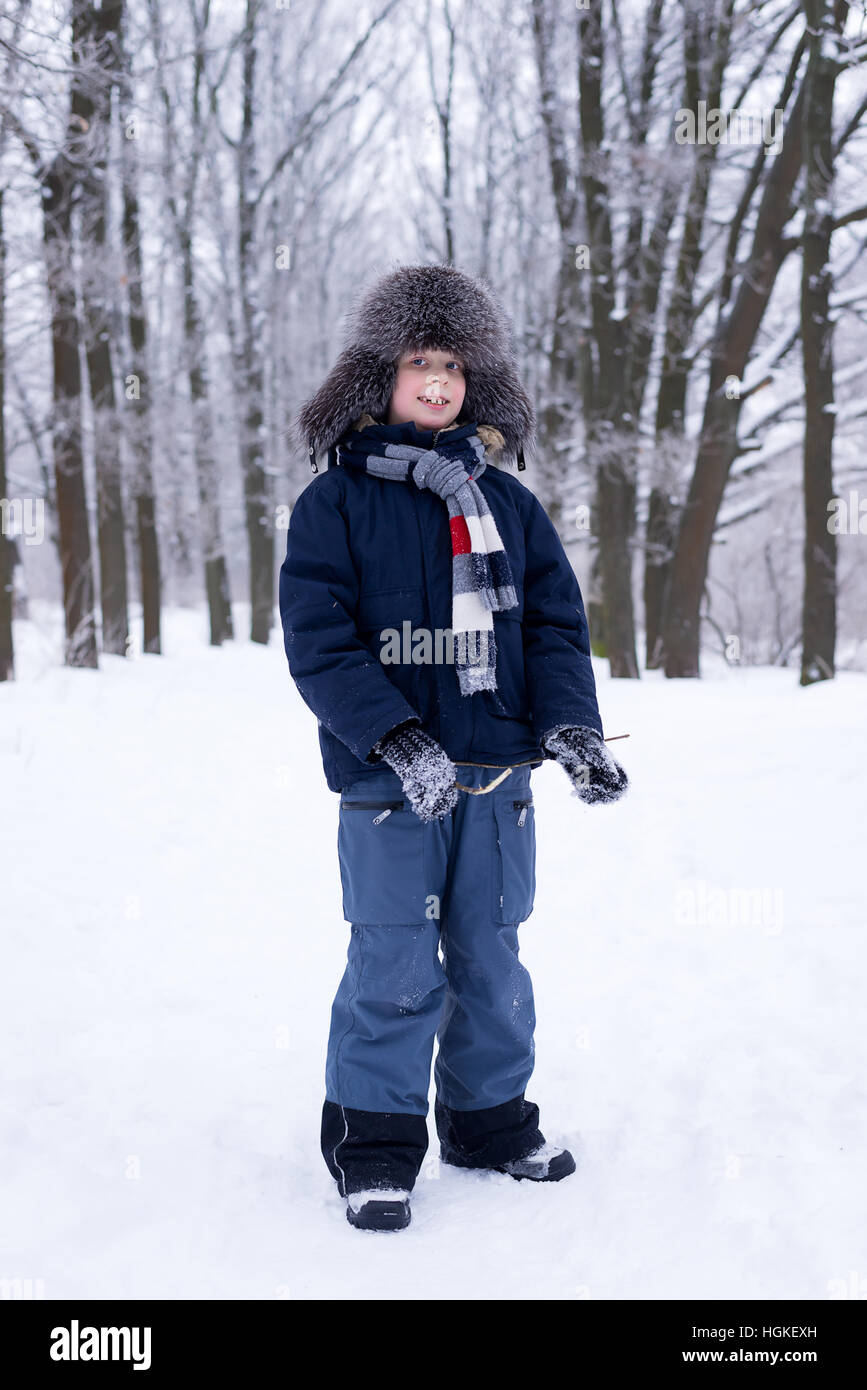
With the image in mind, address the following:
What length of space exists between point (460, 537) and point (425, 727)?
0.45m

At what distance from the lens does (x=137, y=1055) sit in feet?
11.1

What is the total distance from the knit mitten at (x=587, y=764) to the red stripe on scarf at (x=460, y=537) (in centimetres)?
47

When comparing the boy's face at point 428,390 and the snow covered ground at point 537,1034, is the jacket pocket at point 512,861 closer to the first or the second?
the snow covered ground at point 537,1034

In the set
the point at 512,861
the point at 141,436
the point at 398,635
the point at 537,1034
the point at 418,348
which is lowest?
the point at 537,1034

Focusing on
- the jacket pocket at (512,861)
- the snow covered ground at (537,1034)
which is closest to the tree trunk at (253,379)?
the snow covered ground at (537,1034)

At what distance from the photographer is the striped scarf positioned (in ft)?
8.47

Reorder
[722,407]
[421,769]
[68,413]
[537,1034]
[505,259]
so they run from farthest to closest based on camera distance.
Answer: [505,259]
[722,407]
[68,413]
[537,1034]
[421,769]

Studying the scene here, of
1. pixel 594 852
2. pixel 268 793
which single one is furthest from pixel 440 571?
pixel 268 793

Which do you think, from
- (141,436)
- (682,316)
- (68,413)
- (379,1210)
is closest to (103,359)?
(141,436)

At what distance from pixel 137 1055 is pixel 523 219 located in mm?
16006

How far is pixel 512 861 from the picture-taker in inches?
105

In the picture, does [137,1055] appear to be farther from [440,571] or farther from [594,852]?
[594,852]

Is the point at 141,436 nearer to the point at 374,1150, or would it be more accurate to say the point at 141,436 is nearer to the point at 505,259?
the point at 505,259

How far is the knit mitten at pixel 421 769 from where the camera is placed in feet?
7.81
